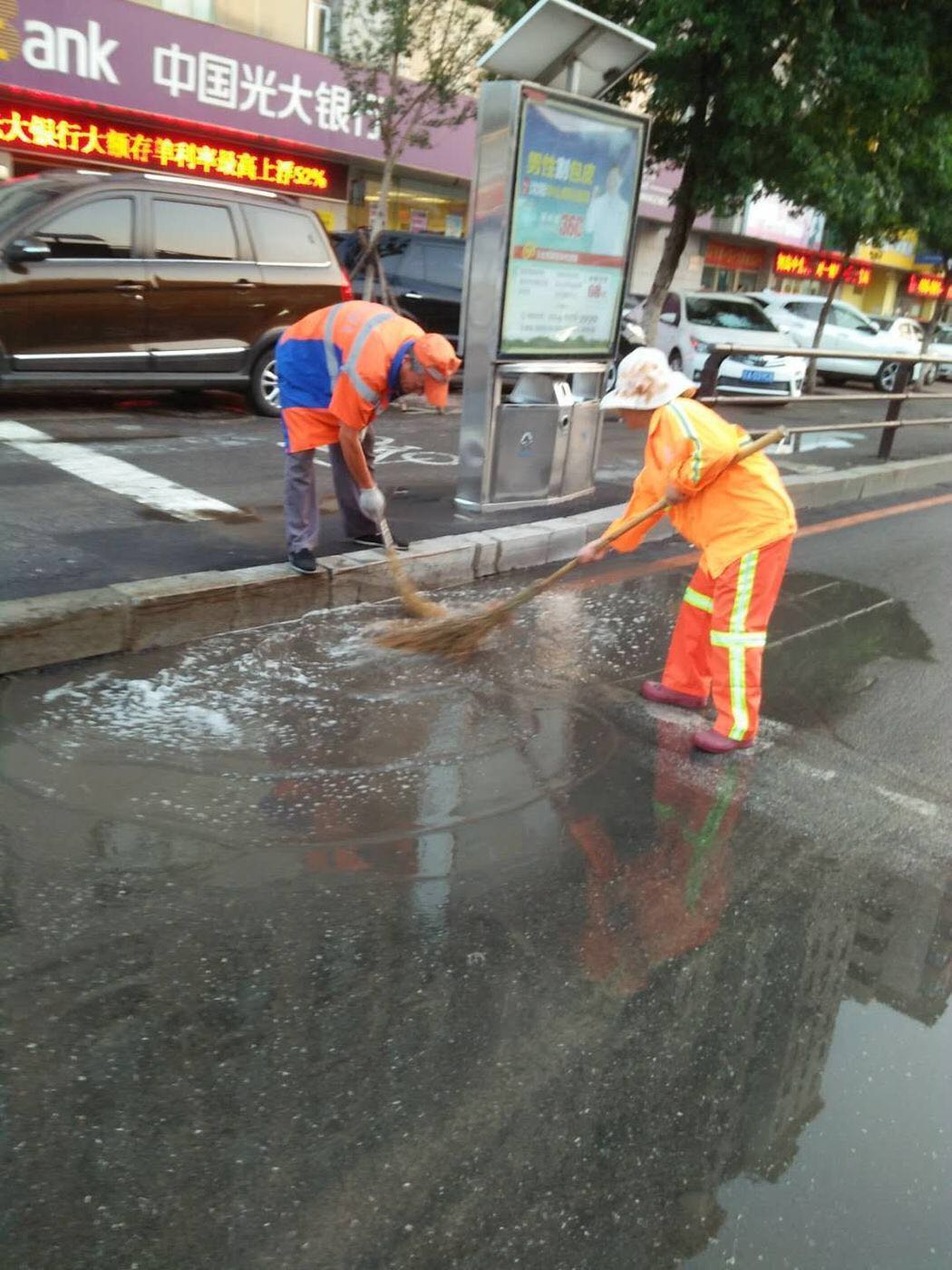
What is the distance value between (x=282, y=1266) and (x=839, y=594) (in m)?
5.17

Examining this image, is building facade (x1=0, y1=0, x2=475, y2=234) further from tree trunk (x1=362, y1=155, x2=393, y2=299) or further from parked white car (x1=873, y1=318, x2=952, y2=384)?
parked white car (x1=873, y1=318, x2=952, y2=384)

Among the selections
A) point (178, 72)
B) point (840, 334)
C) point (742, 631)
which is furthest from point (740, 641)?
point (840, 334)

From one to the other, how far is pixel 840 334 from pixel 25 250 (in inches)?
610

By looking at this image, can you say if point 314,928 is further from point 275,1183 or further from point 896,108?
point 896,108

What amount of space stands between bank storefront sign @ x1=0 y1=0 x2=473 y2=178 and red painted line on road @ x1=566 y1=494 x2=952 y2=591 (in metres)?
8.23

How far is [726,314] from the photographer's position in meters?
16.3

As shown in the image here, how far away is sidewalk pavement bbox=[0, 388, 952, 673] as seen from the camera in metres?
4.21

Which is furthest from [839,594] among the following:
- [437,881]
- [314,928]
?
[314,928]

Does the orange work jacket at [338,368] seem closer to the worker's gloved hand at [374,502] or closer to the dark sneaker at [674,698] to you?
the worker's gloved hand at [374,502]

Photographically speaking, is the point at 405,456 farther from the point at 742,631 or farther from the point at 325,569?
the point at 742,631

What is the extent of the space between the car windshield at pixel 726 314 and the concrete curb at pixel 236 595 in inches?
404

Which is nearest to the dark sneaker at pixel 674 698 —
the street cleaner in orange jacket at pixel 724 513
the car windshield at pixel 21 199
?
the street cleaner in orange jacket at pixel 724 513

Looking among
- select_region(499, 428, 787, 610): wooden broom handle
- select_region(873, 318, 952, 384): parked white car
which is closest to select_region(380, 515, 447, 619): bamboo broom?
select_region(499, 428, 787, 610): wooden broom handle

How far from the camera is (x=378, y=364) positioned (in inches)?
176
